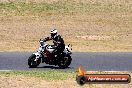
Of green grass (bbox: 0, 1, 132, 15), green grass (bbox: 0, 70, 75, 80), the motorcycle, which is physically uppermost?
green grass (bbox: 0, 1, 132, 15)

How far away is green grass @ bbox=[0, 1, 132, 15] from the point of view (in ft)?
126

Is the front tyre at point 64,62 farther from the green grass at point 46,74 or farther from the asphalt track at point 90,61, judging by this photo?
the green grass at point 46,74

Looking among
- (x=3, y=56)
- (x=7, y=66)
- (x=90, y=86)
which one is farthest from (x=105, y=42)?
(x=90, y=86)

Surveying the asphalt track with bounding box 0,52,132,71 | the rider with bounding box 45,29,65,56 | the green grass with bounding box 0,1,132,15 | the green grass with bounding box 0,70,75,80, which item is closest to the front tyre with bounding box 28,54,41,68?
the asphalt track with bounding box 0,52,132,71

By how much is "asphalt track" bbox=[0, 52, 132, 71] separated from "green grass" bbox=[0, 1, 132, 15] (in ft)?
36.7

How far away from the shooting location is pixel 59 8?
38969 mm

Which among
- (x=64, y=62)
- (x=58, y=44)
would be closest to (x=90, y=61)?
(x=64, y=62)

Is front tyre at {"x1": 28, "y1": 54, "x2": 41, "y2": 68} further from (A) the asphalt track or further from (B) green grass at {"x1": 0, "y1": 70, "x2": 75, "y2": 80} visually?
(B) green grass at {"x1": 0, "y1": 70, "x2": 75, "y2": 80}

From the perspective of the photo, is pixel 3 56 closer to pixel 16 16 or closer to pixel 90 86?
pixel 90 86

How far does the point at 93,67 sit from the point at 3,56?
508 centimetres

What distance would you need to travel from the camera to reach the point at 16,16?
37.3 m

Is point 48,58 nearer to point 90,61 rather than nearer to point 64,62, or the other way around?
point 64,62

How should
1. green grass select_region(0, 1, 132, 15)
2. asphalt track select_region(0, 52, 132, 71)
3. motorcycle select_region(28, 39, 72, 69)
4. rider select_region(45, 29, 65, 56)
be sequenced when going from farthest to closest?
green grass select_region(0, 1, 132, 15), asphalt track select_region(0, 52, 132, 71), motorcycle select_region(28, 39, 72, 69), rider select_region(45, 29, 65, 56)

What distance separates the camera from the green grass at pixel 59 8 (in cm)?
3838
